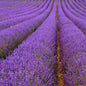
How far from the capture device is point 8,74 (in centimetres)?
141

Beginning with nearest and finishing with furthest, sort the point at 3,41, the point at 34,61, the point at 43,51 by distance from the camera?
1. the point at 34,61
2. the point at 43,51
3. the point at 3,41

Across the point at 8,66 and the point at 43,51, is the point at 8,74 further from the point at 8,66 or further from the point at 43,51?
the point at 43,51

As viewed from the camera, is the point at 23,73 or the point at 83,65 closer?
the point at 23,73

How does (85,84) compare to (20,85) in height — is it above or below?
below

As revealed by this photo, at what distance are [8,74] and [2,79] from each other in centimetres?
12

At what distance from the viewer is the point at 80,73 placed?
1627mm

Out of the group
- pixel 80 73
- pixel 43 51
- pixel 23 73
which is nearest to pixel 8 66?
pixel 23 73

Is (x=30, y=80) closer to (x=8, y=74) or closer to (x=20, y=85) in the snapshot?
(x=20, y=85)

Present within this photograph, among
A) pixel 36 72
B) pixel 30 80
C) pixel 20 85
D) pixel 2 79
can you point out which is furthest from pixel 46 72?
pixel 2 79

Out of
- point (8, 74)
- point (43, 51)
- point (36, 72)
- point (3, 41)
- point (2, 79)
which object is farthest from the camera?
point (3, 41)

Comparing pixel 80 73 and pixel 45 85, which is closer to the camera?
pixel 45 85

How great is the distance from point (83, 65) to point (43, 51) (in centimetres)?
93

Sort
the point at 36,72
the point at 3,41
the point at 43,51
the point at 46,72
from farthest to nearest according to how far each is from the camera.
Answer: the point at 3,41 < the point at 43,51 < the point at 46,72 < the point at 36,72

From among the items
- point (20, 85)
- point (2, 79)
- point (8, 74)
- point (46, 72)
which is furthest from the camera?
point (46, 72)
